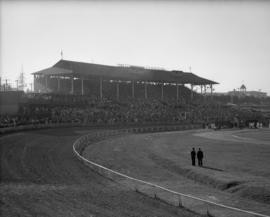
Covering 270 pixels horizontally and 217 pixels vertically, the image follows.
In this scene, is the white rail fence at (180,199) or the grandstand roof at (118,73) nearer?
the white rail fence at (180,199)

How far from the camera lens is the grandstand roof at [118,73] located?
69875 mm

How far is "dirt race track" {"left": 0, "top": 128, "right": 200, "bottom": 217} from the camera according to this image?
1397 centimetres

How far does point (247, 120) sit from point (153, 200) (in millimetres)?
59488

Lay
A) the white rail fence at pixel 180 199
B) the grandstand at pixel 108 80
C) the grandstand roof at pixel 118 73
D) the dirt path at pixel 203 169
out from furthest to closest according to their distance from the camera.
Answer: the grandstand at pixel 108 80 < the grandstand roof at pixel 118 73 < the dirt path at pixel 203 169 < the white rail fence at pixel 180 199

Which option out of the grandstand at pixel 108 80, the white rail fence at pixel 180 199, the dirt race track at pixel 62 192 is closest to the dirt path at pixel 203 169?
the white rail fence at pixel 180 199

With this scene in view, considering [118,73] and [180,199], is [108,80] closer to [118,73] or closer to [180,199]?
[118,73]

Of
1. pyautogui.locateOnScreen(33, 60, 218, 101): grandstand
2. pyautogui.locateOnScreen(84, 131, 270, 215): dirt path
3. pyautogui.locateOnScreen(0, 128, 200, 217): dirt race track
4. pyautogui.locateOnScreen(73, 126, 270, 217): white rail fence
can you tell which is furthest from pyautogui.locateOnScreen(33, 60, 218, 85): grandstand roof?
pyautogui.locateOnScreen(73, 126, 270, 217): white rail fence

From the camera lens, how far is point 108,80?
82.0 m

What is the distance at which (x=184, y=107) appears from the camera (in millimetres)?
79062

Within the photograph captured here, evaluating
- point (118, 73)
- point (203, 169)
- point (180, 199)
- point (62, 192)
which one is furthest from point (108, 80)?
point (180, 199)

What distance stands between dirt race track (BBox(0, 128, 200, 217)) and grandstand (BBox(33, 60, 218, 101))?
43.2m

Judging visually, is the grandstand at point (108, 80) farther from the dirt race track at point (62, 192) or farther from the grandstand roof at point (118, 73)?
the dirt race track at point (62, 192)

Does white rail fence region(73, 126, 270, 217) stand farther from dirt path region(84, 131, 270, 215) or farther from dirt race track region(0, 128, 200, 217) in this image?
dirt path region(84, 131, 270, 215)

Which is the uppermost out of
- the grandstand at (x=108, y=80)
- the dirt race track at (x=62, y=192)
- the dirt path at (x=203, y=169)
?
the grandstand at (x=108, y=80)
